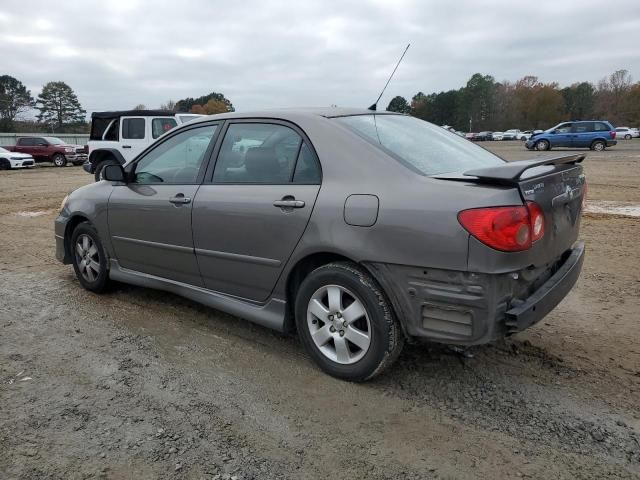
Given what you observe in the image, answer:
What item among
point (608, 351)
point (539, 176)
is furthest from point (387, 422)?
point (608, 351)

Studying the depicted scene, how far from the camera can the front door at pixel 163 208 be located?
3.91 m

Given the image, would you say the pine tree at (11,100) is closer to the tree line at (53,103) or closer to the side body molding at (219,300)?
the tree line at (53,103)

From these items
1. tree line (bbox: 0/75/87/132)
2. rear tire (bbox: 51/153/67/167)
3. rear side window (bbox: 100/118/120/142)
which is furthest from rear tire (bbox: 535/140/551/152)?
tree line (bbox: 0/75/87/132)

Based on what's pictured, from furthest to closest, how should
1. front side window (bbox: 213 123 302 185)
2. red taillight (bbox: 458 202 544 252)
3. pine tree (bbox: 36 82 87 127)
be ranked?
pine tree (bbox: 36 82 87 127)
front side window (bbox: 213 123 302 185)
red taillight (bbox: 458 202 544 252)

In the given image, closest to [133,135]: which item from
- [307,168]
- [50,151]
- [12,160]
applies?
[307,168]

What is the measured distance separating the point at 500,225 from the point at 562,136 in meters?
28.4

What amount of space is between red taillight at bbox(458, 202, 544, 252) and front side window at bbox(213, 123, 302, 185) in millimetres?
1242

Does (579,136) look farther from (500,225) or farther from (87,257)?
(500,225)

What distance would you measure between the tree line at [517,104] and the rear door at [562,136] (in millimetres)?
69176

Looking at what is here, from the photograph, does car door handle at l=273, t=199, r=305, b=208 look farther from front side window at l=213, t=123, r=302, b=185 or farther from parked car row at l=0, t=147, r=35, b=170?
parked car row at l=0, t=147, r=35, b=170

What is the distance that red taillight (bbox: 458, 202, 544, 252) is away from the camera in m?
2.58

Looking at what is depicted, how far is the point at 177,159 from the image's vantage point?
4.18 meters

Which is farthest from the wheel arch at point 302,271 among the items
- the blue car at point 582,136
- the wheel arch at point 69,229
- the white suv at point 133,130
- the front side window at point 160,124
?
the blue car at point 582,136

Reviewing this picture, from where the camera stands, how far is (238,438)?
8.62ft
